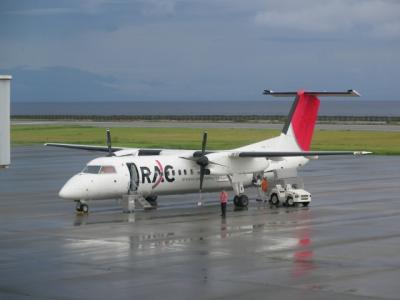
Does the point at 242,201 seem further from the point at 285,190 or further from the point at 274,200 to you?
the point at 285,190

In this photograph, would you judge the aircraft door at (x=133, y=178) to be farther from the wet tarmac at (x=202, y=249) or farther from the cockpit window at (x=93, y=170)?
the cockpit window at (x=93, y=170)

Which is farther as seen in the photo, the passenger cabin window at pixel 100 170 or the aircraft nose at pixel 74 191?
the passenger cabin window at pixel 100 170

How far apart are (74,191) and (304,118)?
13.3 metres

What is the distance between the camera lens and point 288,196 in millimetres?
37906

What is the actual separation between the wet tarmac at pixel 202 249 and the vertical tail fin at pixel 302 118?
2994 millimetres

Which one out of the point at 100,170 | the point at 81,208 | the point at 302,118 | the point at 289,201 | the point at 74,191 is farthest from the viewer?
the point at 302,118

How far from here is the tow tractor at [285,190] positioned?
3759cm

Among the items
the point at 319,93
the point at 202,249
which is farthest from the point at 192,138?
the point at 202,249

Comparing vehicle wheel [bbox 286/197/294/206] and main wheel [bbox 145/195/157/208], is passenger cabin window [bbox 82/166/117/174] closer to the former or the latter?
main wheel [bbox 145/195/157/208]

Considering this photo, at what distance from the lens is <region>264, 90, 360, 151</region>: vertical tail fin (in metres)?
41.7

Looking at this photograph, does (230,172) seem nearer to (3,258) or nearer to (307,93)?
(307,93)

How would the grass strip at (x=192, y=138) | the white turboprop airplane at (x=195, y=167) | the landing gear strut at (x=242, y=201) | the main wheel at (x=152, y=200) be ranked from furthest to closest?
1. the grass strip at (x=192, y=138)
2. the main wheel at (x=152, y=200)
3. the landing gear strut at (x=242, y=201)
4. the white turboprop airplane at (x=195, y=167)

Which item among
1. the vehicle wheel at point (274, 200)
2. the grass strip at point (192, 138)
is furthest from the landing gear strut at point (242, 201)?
the grass strip at point (192, 138)

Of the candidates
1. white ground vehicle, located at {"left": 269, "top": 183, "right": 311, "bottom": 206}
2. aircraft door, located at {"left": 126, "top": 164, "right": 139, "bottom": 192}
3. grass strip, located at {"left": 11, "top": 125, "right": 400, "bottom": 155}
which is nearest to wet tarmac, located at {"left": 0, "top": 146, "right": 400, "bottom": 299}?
white ground vehicle, located at {"left": 269, "top": 183, "right": 311, "bottom": 206}
